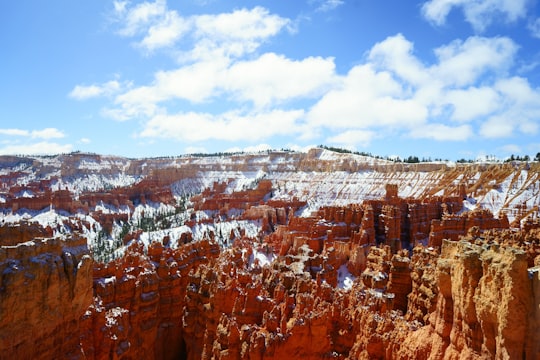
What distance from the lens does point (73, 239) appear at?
11.1 metres

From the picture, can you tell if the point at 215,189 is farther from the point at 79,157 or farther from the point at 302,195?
the point at 79,157

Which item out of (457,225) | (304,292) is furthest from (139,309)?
(457,225)

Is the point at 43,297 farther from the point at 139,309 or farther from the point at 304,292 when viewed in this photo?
the point at 304,292

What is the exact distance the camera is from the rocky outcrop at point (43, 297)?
27.1 ft

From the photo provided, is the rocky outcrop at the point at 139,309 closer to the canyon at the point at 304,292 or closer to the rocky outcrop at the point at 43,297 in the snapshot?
the canyon at the point at 304,292

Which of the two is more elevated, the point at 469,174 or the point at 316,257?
the point at 469,174

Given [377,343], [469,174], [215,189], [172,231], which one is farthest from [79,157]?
[377,343]

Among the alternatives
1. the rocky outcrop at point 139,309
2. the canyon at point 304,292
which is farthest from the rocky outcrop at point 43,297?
the rocky outcrop at point 139,309

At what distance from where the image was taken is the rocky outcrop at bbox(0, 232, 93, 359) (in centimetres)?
826

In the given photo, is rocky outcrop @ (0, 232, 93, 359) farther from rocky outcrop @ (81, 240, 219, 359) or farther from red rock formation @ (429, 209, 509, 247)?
red rock formation @ (429, 209, 509, 247)

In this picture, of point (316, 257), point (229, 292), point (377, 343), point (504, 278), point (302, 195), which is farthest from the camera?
point (302, 195)

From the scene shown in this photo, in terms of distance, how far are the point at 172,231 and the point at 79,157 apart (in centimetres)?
8775

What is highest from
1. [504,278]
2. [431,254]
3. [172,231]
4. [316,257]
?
[504,278]

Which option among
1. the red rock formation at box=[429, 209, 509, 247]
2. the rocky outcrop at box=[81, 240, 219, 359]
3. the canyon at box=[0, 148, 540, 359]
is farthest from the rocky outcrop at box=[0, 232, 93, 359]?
the red rock formation at box=[429, 209, 509, 247]
